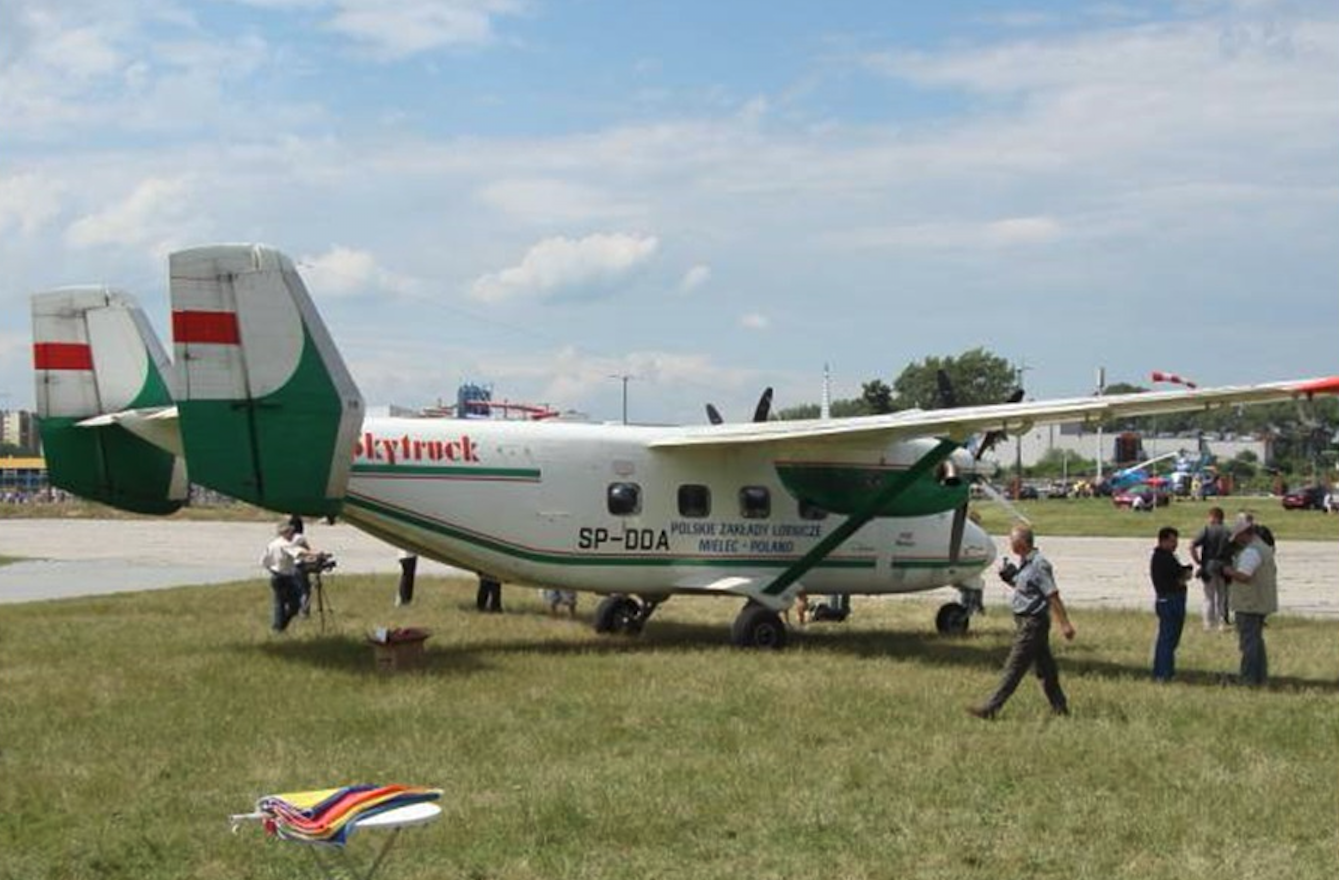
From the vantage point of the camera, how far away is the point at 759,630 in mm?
19688

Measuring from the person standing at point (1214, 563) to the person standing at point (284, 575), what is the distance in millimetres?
12694

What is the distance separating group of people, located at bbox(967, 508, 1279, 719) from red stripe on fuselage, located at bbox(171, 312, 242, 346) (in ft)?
28.3

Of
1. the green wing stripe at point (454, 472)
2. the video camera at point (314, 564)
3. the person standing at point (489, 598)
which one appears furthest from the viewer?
the person standing at point (489, 598)

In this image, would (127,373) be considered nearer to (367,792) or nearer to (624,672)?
(624,672)

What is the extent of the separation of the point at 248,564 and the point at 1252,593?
3063 centimetres

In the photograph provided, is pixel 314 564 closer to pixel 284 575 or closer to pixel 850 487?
pixel 284 575

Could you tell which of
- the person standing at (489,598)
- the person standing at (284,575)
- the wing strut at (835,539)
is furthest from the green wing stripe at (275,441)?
the person standing at (489,598)

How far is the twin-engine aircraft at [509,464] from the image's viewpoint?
52.1ft

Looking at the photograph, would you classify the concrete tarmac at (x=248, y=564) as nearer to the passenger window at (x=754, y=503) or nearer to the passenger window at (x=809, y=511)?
the passenger window at (x=809, y=511)

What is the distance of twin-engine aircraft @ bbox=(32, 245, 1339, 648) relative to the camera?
1587 centimetres

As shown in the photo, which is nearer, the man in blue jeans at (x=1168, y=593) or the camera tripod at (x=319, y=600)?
the man in blue jeans at (x=1168, y=593)

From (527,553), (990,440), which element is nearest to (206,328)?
(527,553)

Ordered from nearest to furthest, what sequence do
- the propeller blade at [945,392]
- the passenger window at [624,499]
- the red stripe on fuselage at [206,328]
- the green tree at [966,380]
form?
the red stripe on fuselage at [206,328]
the passenger window at [624,499]
the propeller blade at [945,392]
the green tree at [966,380]

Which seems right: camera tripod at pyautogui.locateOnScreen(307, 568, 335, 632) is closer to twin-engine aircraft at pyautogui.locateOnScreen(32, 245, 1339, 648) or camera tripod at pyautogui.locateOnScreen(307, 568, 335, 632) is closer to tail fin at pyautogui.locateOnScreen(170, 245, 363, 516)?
twin-engine aircraft at pyautogui.locateOnScreen(32, 245, 1339, 648)
